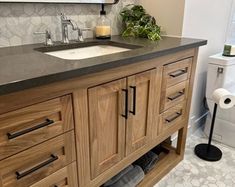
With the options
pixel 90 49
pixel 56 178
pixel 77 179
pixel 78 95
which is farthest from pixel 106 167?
pixel 90 49

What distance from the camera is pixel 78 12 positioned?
1408mm

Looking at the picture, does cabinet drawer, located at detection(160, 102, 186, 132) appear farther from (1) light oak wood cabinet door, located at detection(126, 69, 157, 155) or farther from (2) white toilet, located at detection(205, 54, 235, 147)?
(2) white toilet, located at detection(205, 54, 235, 147)

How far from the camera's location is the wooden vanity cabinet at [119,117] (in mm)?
963

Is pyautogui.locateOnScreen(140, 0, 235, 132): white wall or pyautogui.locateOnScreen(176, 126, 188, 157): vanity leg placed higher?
pyautogui.locateOnScreen(140, 0, 235, 132): white wall

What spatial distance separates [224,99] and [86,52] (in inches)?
42.0

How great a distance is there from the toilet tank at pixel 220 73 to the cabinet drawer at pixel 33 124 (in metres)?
1.40

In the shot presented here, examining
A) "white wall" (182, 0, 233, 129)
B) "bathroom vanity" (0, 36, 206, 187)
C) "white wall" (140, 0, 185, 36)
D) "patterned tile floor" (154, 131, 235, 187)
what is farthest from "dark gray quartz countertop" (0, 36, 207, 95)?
"patterned tile floor" (154, 131, 235, 187)

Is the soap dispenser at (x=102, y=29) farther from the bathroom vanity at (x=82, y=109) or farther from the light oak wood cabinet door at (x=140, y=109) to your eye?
the light oak wood cabinet door at (x=140, y=109)

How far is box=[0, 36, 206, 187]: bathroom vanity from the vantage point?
718 mm

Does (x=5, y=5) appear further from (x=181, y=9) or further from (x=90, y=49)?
(x=181, y=9)

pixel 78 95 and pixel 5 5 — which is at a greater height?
pixel 5 5

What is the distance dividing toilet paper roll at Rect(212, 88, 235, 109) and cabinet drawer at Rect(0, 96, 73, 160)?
1210 mm

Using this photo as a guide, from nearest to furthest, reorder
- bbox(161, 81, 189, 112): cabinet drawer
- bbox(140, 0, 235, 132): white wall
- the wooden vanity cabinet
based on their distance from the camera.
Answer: the wooden vanity cabinet < bbox(161, 81, 189, 112): cabinet drawer < bbox(140, 0, 235, 132): white wall

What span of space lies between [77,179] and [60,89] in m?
0.43
